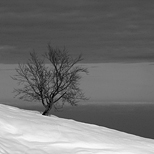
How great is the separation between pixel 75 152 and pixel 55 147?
342 mm

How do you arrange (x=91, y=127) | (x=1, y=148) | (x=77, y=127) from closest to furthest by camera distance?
(x=1, y=148) → (x=77, y=127) → (x=91, y=127)

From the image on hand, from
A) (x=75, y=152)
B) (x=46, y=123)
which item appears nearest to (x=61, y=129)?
(x=46, y=123)

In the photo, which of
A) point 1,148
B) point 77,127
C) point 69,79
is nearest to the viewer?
point 1,148

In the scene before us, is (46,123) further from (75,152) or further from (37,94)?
(37,94)

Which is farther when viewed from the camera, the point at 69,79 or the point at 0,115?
→ the point at 69,79

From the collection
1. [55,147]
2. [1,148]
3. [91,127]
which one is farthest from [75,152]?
[91,127]

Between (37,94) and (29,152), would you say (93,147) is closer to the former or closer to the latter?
(29,152)

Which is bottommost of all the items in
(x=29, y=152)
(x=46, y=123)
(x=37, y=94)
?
(x=29, y=152)

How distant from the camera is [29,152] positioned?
236 inches

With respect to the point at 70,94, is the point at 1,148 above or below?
below

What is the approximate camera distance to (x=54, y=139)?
21.8 ft

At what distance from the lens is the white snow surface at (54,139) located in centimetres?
622

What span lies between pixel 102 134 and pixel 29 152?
1881mm

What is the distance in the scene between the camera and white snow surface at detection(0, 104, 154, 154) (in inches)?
245
